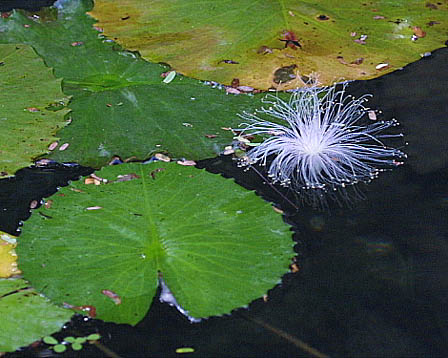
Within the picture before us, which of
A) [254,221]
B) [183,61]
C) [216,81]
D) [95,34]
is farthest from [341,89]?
[95,34]

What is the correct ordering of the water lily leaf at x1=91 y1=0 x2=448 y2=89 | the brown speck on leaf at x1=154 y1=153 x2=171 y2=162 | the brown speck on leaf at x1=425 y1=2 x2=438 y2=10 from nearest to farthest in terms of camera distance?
the brown speck on leaf at x1=154 y1=153 x2=171 y2=162, the water lily leaf at x1=91 y1=0 x2=448 y2=89, the brown speck on leaf at x1=425 y1=2 x2=438 y2=10

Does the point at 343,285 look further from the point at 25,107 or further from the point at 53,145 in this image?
the point at 25,107

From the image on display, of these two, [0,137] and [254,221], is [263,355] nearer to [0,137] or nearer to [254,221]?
[254,221]

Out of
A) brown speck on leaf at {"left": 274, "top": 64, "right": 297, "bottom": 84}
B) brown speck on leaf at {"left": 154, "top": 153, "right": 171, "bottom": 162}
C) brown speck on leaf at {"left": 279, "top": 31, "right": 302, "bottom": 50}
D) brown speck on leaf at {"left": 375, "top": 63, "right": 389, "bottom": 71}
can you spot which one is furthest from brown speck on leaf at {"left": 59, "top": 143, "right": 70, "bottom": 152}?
brown speck on leaf at {"left": 375, "top": 63, "right": 389, "bottom": 71}

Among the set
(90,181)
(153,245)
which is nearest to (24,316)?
(153,245)

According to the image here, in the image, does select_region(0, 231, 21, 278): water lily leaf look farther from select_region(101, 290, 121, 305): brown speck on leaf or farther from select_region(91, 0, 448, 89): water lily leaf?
select_region(91, 0, 448, 89): water lily leaf
